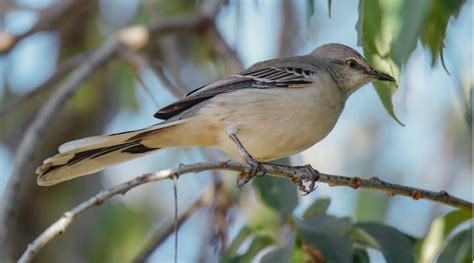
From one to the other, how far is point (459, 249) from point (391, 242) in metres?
0.31

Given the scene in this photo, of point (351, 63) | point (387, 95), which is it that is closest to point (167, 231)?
point (351, 63)

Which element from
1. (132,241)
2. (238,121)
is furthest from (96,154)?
(132,241)

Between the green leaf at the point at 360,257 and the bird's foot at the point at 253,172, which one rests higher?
the bird's foot at the point at 253,172

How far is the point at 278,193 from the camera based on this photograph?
166 inches

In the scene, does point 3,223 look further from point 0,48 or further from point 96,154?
point 0,48

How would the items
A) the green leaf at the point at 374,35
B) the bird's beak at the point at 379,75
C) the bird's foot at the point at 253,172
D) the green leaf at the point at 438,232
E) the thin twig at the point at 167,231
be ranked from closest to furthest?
the green leaf at the point at 374,35 < the bird's foot at the point at 253,172 < the bird's beak at the point at 379,75 < the green leaf at the point at 438,232 < the thin twig at the point at 167,231

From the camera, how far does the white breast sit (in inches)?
163

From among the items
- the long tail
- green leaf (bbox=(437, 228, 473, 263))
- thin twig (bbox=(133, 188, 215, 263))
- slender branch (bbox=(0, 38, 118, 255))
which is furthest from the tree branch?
thin twig (bbox=(133, 188, 215, 263))

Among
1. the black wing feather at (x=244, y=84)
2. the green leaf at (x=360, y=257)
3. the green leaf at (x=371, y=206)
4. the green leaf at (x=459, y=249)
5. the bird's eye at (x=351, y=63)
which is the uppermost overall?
the bird's eye at (x=351, y=63)

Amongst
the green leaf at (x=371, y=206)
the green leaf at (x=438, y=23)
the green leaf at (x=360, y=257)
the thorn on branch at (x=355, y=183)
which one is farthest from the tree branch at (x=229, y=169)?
the green leaf at (x=371, y=206)

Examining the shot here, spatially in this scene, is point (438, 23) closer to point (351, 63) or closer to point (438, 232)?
point (438, 232)

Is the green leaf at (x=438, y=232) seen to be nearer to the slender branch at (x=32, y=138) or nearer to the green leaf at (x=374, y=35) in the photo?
the green leaf at (x=374, y=35)

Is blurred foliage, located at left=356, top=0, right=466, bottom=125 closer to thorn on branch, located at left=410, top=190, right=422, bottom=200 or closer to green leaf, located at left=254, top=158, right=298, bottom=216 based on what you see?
thorn on branch, located at left=410, top=190, right=422, bottom=200

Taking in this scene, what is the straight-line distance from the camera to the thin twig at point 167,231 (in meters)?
5.18
